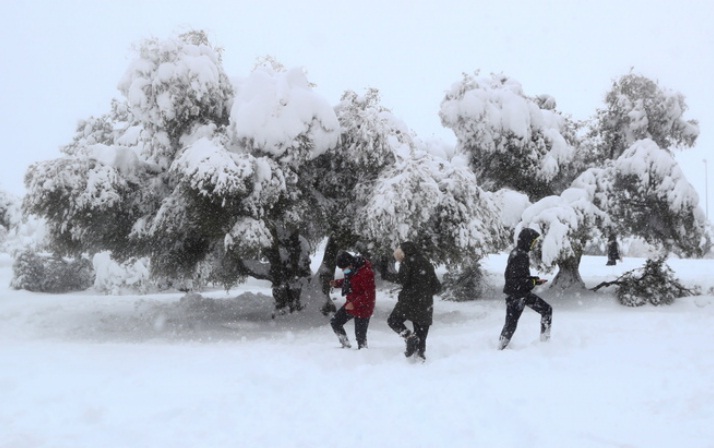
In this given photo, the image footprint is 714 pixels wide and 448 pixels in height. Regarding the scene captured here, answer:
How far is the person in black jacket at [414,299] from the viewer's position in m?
6.92

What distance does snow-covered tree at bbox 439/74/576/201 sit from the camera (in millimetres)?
15547

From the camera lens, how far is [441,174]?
38.0ft

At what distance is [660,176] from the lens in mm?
14297

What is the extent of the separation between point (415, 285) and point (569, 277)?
1054 centimetres

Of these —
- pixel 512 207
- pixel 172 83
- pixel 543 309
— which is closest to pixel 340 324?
pixel 543 309

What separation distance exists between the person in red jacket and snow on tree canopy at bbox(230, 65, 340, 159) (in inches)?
135

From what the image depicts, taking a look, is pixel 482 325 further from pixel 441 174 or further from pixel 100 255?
pixel 100 255

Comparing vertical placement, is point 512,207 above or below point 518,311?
above

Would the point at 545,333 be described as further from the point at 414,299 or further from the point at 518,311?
the point at 414,299

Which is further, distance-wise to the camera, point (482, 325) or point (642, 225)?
point (642, 225)

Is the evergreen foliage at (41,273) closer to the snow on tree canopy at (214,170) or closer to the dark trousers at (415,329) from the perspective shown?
the snow on tree canopy at (214,170)

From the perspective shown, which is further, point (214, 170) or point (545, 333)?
point (214, 170)

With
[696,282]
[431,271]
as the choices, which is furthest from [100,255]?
[696,282]

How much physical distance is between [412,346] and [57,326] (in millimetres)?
8150
